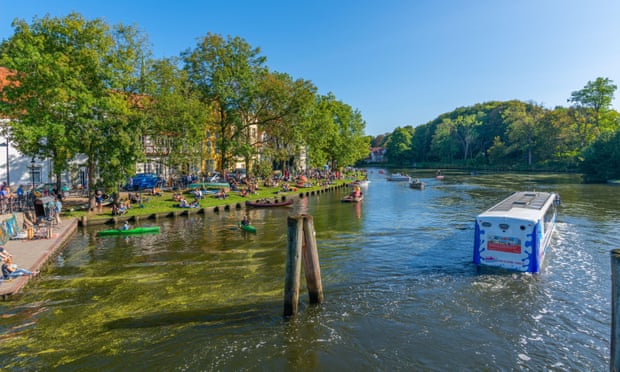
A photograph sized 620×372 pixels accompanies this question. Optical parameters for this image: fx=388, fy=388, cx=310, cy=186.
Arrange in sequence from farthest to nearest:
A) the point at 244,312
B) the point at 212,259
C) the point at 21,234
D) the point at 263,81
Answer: the point at 263,81 < the point at 21,234 < the point at 212,259 < the point at 244,312

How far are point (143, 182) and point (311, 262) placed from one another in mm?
40789

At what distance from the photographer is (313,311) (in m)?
14.7

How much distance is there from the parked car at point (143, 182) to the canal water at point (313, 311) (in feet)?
74.2

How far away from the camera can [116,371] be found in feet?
36.0

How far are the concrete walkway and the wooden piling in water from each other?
11.5m

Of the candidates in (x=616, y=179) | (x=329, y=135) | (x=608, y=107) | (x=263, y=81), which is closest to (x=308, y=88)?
(x=263, y=81)

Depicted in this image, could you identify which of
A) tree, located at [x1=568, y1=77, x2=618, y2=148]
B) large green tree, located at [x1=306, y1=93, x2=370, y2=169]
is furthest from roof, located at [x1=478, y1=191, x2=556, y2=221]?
tree, located at [x1=568, y1=77, x2=618, y2=148]

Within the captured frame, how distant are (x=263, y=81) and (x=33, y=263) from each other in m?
41.7

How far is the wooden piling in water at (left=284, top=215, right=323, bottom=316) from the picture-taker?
13.2m

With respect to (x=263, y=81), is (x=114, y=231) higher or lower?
lower

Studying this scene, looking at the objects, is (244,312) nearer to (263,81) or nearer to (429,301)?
(429,301)

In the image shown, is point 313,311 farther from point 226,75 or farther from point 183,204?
point 226,75

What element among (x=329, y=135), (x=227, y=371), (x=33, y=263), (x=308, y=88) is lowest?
(x=227, y=371)

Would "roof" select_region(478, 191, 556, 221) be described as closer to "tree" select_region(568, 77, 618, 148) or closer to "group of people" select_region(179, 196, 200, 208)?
"group of people" select_region(179, 196, 200, 208)
